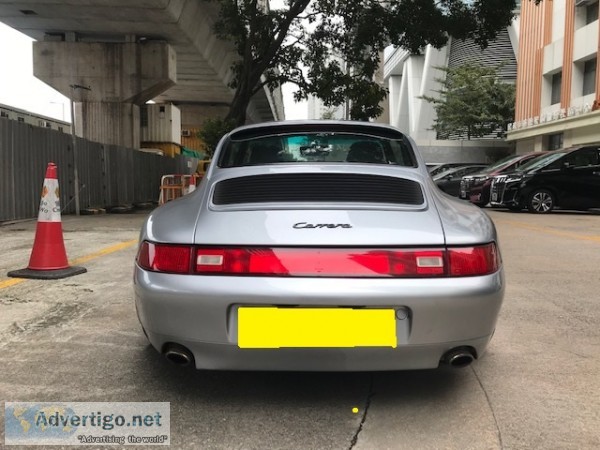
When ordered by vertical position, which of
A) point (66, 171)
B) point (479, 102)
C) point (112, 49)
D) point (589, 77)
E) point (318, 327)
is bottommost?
point (318, 327)

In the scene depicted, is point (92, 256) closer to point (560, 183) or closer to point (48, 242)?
point (48, 242)

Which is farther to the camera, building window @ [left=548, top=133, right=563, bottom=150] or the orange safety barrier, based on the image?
building window @ [left=548, top=133, right=563, bottom=150]

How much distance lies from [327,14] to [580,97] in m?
14.0

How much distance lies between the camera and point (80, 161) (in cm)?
1340

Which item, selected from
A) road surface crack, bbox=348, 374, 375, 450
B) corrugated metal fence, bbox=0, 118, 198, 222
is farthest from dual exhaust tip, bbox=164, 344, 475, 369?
corrugated metal fence, bbox=0, 118, 198, 222

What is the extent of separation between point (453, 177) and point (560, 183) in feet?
18.7

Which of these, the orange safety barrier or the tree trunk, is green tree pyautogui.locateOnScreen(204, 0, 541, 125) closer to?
the tree trunk

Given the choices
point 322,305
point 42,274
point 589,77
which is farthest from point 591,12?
point 322,305

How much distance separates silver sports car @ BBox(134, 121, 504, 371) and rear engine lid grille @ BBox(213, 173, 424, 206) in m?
0.02

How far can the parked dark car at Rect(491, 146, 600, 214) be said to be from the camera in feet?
44.0

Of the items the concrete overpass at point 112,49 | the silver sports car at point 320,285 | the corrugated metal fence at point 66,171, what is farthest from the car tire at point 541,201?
the silver sports car at point 320,285

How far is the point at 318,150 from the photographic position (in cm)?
351

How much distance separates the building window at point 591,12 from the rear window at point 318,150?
25667mm

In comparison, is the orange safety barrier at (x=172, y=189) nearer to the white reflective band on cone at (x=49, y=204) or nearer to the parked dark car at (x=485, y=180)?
the parked dark car at (x=485, y=180)
